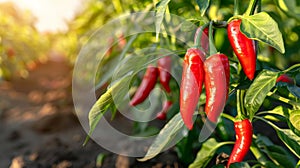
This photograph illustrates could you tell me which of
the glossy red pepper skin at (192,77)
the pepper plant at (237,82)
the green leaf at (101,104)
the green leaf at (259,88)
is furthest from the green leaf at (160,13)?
the green leaf at (259,88)

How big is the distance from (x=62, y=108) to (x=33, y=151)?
1.44 metres

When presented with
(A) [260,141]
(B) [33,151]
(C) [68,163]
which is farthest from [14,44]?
(A) [260,141]

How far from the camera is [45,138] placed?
355 centimetres

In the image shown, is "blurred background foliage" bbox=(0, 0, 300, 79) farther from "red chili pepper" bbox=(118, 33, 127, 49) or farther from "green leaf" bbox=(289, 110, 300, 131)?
"green leaf" bbox=(289, 110, 300, 131)

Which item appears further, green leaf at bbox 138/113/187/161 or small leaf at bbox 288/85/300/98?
green leaf at bbox 138/113/187/161

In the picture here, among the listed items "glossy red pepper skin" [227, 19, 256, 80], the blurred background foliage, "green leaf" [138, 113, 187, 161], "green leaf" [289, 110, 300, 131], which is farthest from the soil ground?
"glossy red pepper skin" [227, 19, 256, 80]

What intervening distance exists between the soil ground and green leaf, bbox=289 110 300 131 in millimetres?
1061

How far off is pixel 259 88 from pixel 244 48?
0.14 meters

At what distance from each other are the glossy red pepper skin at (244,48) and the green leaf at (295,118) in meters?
0.23

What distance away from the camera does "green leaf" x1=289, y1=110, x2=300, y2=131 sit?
142 cm

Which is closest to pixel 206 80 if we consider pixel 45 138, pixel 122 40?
pixel 122 40

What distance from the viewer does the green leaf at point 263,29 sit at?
1226 millimetres

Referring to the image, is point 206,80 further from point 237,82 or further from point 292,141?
point 292,141

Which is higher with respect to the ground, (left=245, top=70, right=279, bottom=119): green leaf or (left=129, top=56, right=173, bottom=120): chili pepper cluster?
(left=245, top=70, right=279, bottom=119): green leaf
